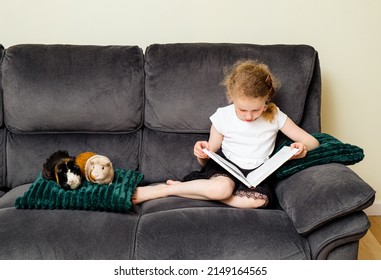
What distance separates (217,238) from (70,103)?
0.94 meters

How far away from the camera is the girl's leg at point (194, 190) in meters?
1.85

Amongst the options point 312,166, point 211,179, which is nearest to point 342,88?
point 312,166

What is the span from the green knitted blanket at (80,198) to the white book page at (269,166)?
1.59 ft

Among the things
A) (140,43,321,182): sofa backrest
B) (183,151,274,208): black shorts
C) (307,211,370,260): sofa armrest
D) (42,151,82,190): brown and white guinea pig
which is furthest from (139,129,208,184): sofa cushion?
(307,211,370,260): sofa armrest

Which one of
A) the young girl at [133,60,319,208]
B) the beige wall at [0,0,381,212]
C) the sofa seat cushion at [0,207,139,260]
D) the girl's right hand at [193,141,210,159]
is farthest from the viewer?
the beige wall at [0,0,381,212]

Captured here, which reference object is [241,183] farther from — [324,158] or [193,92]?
[193,92]

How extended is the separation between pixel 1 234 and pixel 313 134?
1325 millimetres

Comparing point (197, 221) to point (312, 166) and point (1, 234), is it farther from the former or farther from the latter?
point (1, 234)

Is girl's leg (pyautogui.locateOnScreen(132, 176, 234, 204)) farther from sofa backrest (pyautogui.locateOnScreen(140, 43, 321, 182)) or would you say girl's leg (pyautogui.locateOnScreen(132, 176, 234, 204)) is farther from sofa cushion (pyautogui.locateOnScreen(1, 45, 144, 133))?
sofa cushion (pyautogui.locateOnScreen(1, 45, 144, 133))

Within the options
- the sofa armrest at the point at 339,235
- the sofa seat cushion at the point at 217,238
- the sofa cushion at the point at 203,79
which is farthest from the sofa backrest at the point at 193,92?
the sofa armrest at the point at 339,235

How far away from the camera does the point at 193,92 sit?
6.89ft

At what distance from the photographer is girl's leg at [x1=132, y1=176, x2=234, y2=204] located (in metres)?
1.85

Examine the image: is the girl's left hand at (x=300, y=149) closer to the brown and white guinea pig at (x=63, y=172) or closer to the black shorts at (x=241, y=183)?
the black shorts at (x=241, y=183)

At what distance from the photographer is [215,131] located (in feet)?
6.78
